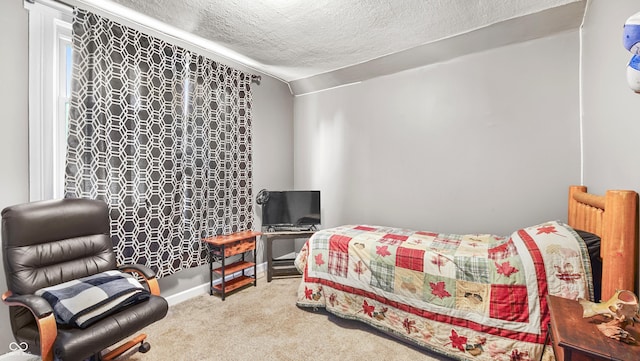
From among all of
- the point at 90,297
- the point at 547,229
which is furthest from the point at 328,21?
the point at 90,297

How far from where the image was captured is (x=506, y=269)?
1789mm

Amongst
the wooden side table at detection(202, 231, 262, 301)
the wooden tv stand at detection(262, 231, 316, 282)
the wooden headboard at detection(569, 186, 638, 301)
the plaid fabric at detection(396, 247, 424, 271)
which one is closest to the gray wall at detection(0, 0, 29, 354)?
the wooden side table at detection(202, 231, 262, 301)

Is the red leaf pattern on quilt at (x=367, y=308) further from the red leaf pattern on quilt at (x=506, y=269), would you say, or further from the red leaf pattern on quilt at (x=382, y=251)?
the red leaf pattern on quilt at (x=506, y=269)

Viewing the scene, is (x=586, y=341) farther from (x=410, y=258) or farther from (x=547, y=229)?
(x=410, y=258)

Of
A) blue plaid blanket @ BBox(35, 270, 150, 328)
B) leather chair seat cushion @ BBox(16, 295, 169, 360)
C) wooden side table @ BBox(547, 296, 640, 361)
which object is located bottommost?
leather chair seat cushion @ BBox(16, 295, 169, 360)

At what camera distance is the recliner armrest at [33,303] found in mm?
1431

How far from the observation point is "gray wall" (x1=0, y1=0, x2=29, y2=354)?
1.87 metres

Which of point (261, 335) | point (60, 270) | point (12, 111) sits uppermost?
point (12, 111)

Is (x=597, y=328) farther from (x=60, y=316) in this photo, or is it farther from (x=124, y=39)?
(x=124, y=39)

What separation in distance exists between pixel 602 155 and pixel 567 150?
2.55ft

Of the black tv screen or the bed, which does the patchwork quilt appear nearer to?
the bed

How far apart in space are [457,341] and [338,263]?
107 centimetres

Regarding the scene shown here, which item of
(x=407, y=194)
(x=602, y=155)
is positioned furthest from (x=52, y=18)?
(x=602, y=155)

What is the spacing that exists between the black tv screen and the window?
2.06 metres
